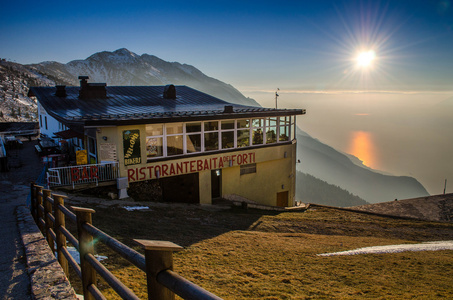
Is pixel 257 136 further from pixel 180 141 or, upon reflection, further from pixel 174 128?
pixel 174 128

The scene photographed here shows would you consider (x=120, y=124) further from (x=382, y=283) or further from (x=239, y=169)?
(x=382, y=283)

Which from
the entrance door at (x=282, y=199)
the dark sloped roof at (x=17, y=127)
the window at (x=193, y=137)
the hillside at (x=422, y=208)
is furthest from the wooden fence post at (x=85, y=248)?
the dark sloped roof at (x=17, y=127)

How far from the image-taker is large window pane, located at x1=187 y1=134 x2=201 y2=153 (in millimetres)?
19475

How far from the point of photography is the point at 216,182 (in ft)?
70.3

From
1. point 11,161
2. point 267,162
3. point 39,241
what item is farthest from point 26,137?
point 39,241

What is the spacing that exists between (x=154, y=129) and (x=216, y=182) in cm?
607

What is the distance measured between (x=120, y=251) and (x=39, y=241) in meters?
4.40

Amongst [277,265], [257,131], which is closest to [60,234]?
[277,265]

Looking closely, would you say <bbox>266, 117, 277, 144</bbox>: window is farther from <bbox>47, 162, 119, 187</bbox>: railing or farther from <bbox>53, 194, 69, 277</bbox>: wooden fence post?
<bbox>53, 194, 69, 277</bbox>: wooden fence post

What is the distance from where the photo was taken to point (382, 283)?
21.2ft

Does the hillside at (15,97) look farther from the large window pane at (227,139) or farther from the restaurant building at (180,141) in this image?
the large window pane at (227,139)

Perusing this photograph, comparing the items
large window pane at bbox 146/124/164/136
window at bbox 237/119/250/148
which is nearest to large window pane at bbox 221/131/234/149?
window at bbox 237/119/250/148

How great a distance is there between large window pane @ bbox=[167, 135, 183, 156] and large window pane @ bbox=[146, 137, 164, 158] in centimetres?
53

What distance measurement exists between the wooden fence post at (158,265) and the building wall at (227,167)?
49.8 feet
